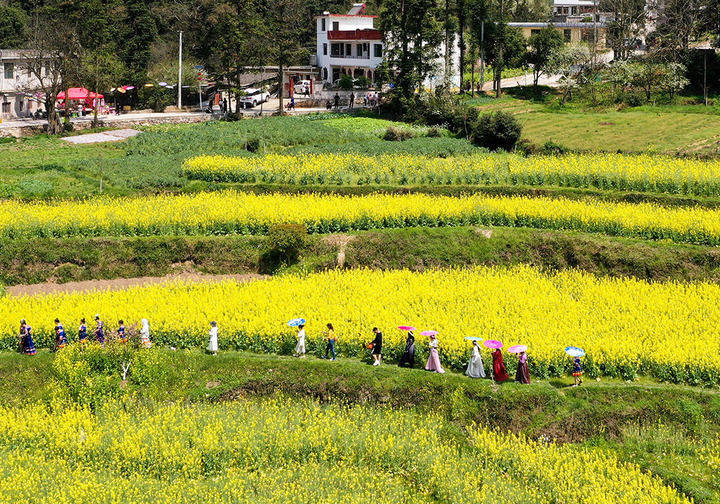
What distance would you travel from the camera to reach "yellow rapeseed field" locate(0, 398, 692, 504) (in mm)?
17562

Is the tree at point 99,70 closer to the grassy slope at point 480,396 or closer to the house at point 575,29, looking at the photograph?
the grassy slope at point 480,396

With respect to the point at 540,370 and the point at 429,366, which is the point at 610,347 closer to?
the point at 540,370

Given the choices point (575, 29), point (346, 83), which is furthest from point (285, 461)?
point (575, 29)

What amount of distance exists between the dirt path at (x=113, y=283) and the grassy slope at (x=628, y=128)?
25351mm

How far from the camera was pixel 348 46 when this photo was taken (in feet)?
261

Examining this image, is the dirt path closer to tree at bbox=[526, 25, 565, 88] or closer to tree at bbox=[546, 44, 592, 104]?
tree at bbox=[546, 44, 592, 104]

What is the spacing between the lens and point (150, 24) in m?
83.3

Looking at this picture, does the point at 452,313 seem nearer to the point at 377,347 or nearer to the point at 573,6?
the point at 377,347

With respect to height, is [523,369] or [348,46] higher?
[348,46]

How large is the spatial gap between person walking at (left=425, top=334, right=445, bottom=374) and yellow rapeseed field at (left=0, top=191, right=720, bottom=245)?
1286 centimetres

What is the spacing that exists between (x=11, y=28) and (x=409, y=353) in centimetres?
7698

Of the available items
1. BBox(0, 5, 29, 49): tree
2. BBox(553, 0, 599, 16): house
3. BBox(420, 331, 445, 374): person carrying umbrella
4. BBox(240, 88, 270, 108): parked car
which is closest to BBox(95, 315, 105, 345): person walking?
BBox(420, 331, 445, 374): person carrying umbrella

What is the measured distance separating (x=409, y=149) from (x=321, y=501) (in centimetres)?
3422

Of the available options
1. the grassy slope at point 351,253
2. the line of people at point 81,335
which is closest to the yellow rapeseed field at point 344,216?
the grassy slope at point 351,253
